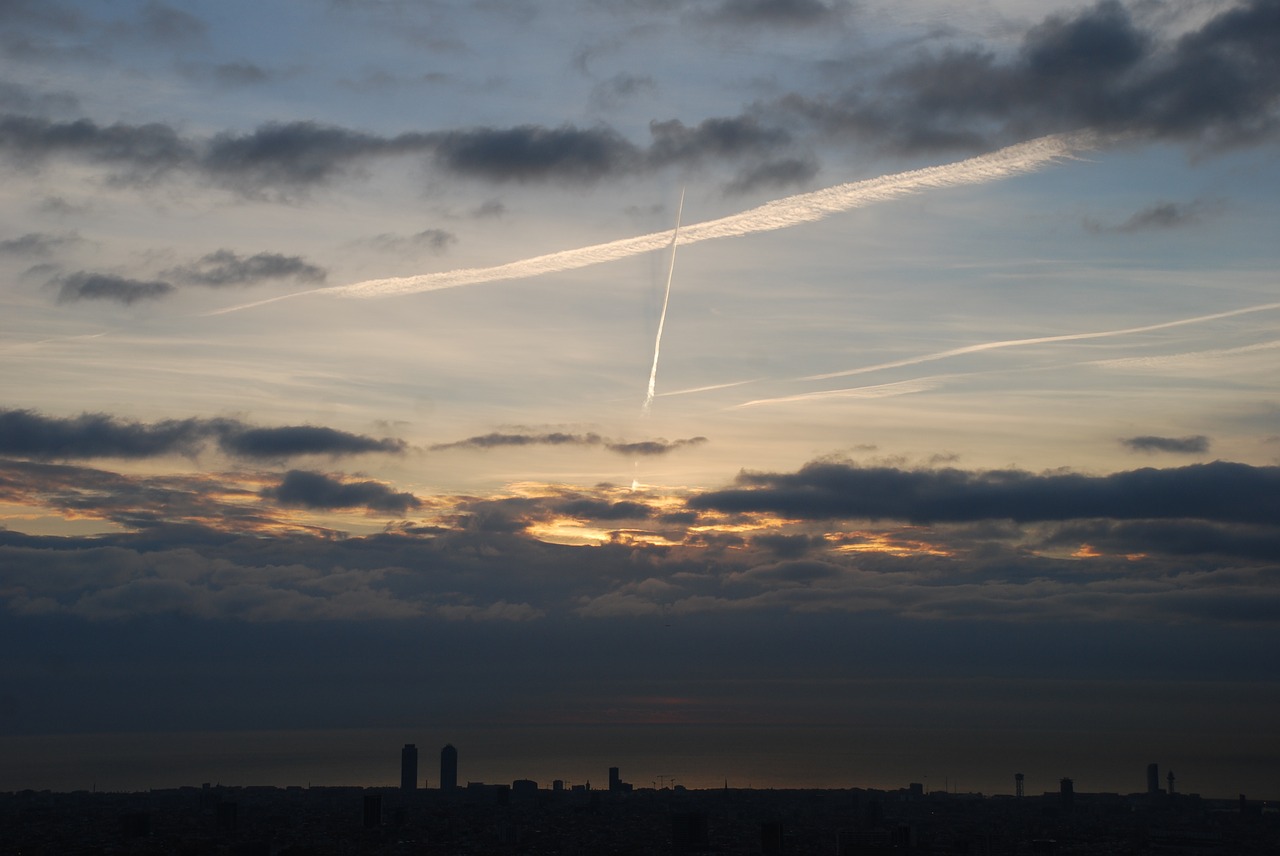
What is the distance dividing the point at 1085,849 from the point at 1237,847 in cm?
1926

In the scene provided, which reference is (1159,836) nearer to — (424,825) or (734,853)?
(734,853)

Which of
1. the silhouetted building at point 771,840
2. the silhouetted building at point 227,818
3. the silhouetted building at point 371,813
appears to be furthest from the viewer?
the silhouetted building at point 371,813

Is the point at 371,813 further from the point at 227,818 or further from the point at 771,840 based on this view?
the point at 771,840

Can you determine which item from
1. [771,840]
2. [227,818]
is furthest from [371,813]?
[771,840]

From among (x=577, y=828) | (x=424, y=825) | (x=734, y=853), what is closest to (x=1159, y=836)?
(x=734, y=853)

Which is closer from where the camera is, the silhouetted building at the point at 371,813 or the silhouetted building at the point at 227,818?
the silhouetted building at the point at 227,818

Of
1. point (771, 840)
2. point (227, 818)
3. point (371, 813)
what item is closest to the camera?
point (771, 840)

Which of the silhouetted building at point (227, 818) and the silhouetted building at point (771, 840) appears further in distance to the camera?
the silhouetted building at point (227, 818)

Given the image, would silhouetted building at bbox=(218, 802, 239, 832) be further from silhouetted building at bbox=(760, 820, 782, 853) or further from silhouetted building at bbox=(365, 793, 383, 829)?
silhouetted building at bbox=(760, 820, 782, 853)

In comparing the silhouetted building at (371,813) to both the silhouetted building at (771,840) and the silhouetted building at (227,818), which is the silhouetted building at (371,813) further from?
the silhouetted building at (771,840)

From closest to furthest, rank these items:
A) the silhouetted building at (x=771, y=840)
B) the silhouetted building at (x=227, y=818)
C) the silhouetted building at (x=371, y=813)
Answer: the silhouetted building at (x=771, y=840)
the silhouetted building at (x=227, y=818)
the silhouetted building at (x=371, y=813)

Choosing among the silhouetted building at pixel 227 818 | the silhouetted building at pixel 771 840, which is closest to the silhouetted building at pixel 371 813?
the silhouetted building at pixel 227 818

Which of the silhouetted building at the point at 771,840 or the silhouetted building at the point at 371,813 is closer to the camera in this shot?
the silhouetted building at the point at 771,840

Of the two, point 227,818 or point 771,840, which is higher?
point 771,840
